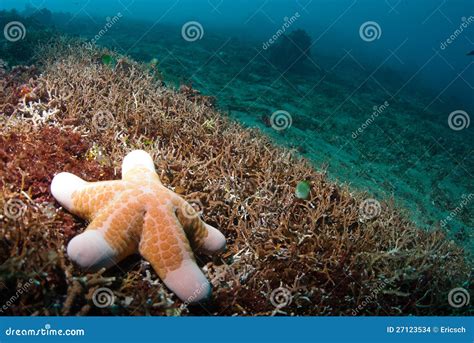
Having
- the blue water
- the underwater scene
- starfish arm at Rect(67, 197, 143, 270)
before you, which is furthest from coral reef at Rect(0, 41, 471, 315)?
the blue water

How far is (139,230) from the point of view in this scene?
9.05 ft

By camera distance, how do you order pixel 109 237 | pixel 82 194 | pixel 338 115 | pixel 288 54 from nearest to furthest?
1. pixel 109 237
2. pixel 82 194
3. pixel 338 115
4. pixel 288 54

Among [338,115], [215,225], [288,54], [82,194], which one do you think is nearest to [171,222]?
[82,194]

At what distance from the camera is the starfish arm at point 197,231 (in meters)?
2.93

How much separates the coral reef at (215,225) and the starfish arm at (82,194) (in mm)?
219

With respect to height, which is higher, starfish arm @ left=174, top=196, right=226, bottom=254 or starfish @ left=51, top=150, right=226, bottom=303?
starfish arm @ left=174, top=196, right=226, bottom=254

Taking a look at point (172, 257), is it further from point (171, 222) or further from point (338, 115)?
point (338, 115)

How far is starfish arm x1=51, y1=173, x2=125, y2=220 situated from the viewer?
2.83 meters

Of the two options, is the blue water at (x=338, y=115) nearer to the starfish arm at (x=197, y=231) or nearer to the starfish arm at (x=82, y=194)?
the starfish arm at (x=197, y=231)

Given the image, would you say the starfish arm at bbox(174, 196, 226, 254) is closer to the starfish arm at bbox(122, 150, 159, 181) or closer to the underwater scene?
the underwater scene

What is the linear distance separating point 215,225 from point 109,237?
1485mm

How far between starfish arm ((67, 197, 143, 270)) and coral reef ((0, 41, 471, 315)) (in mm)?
191
